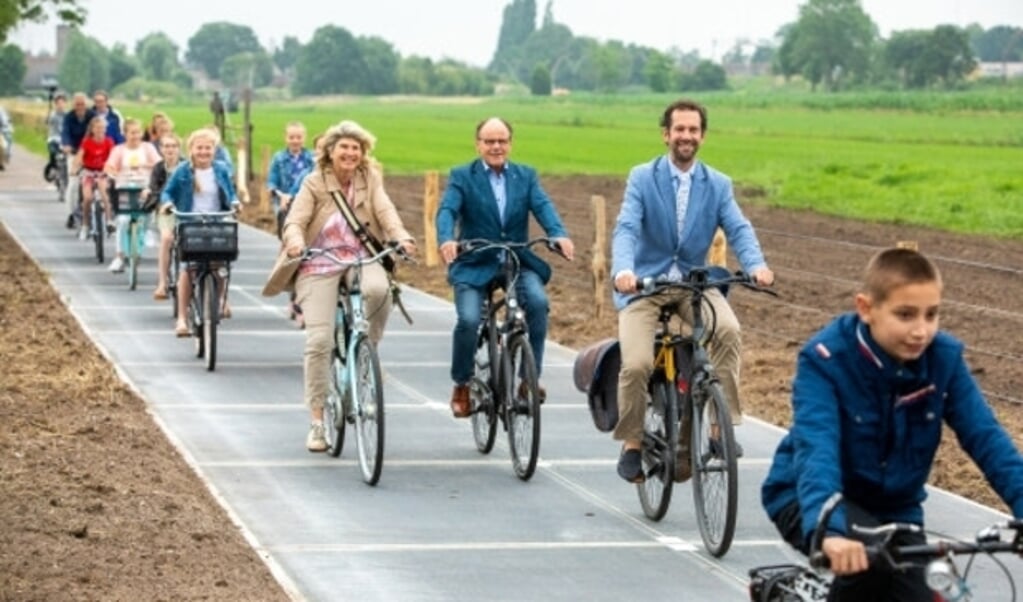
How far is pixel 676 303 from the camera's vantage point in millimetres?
11312

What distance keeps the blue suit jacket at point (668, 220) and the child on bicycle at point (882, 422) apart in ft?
16.2

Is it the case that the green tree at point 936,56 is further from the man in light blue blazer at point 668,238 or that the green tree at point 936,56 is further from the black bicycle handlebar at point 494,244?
the man in light blue blazer at point 668,238

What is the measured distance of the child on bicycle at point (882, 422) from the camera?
240 inches

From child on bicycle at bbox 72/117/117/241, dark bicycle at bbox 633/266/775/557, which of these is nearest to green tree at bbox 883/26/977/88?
child on bicycle at bbox 72/117/117/241

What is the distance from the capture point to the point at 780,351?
64.4 ft

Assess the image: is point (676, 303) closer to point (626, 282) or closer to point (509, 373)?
point (626, 282)

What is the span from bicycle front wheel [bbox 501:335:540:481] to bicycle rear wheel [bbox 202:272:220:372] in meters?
4.82

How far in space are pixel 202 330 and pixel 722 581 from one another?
859cm

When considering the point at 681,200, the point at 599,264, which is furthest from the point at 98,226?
the point at 681,200

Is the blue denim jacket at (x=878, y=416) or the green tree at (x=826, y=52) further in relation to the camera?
the green tree at (x=826, y=52)

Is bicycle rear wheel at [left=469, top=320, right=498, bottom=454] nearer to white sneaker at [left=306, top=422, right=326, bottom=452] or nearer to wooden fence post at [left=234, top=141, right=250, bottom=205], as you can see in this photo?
white sneaker at [left=306, top=422, right=326, bottom=452]

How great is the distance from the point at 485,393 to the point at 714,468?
10.0 ft

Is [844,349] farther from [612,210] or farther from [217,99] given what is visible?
[217,99]

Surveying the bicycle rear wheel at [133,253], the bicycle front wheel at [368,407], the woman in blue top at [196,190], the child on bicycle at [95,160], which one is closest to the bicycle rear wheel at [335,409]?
the bicycle front wheel at [368,407]
